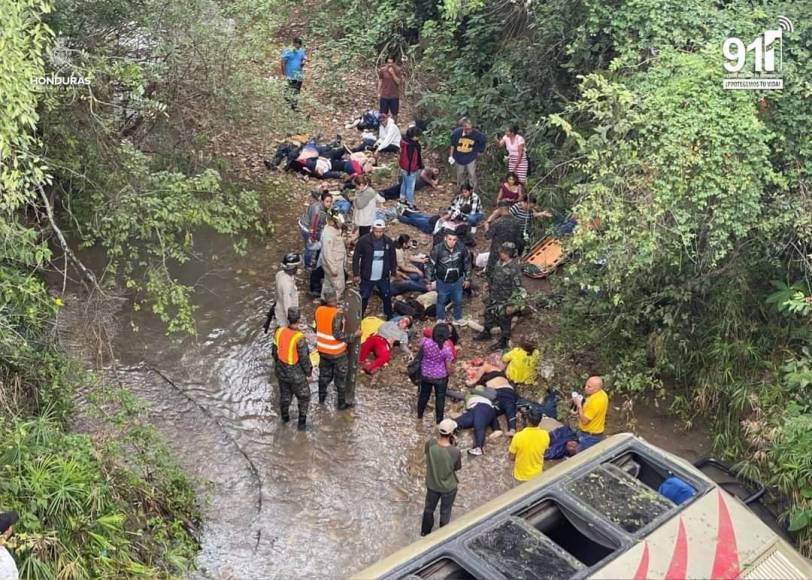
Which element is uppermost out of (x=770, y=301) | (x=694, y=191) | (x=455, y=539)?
(x=694, y=191)

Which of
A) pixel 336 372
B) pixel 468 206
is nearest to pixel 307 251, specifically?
pixel 468 206

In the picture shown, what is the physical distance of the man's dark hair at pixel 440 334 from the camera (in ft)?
29.1

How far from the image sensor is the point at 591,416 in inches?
336

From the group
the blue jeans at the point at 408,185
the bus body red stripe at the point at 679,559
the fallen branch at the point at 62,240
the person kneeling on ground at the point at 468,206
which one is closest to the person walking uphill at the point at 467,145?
the person kneeling on ground at the point at 468,206

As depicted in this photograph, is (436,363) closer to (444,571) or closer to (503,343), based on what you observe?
(503,343)

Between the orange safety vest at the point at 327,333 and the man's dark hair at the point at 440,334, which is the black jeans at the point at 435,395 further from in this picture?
the orange safety vest at the point at 327,333

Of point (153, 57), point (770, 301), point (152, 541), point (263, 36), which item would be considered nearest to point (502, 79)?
point (263, 36)

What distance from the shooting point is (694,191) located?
8.24 m

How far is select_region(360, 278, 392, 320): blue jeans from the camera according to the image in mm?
11094

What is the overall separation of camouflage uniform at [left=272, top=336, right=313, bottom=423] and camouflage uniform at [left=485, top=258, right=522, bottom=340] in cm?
270

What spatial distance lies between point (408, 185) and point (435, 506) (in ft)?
24.4

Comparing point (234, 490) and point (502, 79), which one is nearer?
point (234, 490)

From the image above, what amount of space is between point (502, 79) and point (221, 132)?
4.69 metres

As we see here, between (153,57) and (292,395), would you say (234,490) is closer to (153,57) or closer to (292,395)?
(292,395)
